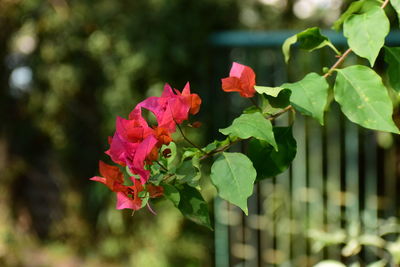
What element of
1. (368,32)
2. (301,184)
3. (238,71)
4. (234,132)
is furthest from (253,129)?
(301,184)

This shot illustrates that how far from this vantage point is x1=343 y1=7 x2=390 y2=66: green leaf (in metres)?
0.90

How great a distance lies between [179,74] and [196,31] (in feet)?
0.78

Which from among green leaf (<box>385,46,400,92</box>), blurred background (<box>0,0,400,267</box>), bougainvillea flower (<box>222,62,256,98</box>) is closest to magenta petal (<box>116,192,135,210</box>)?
bougainvillea flower (<box>222,62,256,98</box>)

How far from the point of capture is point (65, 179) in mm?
4105

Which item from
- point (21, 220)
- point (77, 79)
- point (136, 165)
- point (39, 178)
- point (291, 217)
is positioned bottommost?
point (21, 220)

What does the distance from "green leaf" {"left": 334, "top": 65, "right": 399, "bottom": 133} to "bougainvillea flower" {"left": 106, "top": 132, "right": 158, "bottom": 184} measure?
274 mm

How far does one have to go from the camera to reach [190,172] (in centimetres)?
85

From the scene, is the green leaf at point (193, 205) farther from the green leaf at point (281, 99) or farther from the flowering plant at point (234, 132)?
Answer: the green leaf at point (281, 99)

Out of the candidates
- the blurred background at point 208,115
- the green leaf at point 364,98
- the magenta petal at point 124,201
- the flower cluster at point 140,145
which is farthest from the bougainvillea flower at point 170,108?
the blurred background at point 208,115

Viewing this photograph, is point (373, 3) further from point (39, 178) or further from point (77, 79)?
point (39, 178)

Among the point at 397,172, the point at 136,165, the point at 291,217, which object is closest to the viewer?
the point at 136,165

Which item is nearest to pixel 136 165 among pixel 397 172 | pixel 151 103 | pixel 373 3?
pixel 151 103

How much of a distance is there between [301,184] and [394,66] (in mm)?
2262

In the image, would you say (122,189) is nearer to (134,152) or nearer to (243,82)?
(134,152)
